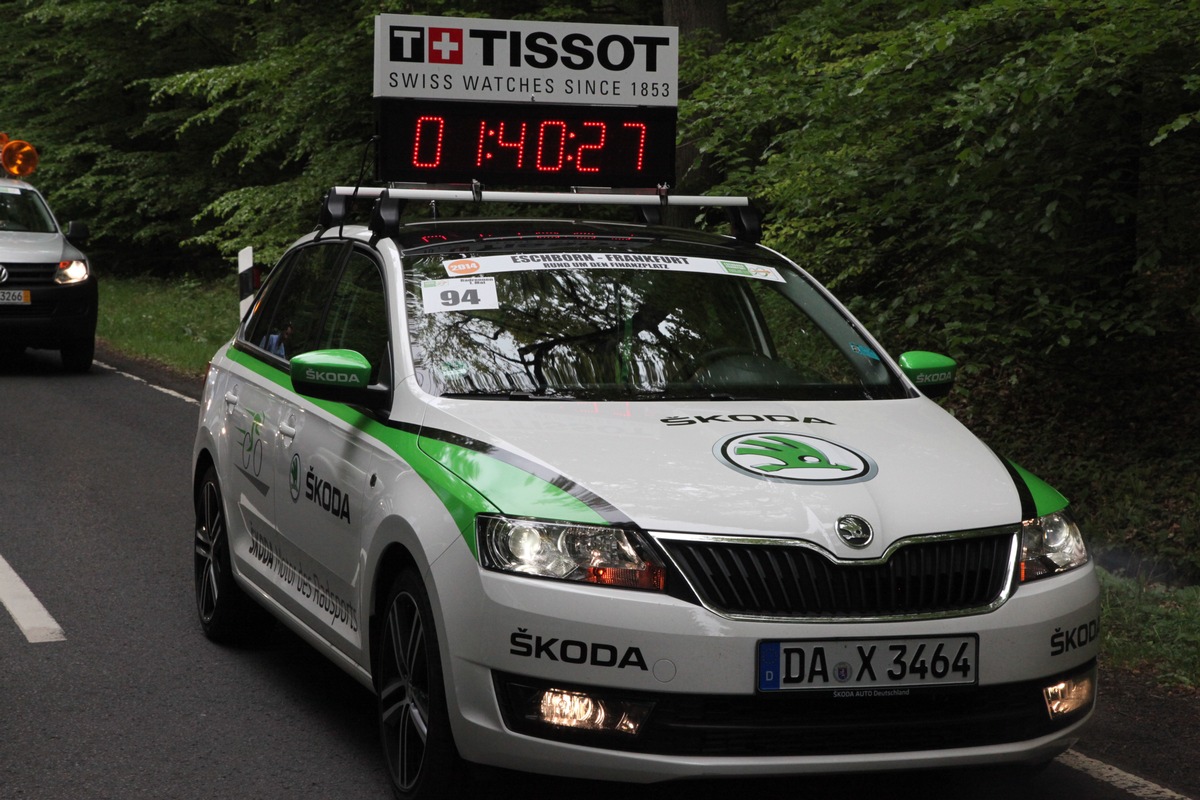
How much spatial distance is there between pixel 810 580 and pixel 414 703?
116cm

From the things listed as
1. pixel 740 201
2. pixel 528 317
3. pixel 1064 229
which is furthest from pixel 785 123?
pixel 528 317

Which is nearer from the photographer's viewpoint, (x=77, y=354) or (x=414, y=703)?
(x=414, y=703)

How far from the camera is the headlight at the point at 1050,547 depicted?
4.16 m

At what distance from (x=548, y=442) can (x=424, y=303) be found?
958mm

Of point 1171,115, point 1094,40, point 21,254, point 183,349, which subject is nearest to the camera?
point 1094,40

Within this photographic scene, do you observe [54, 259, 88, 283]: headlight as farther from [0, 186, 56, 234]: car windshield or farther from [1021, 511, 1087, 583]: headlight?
[1021, 511, 1087, 583]: headlight

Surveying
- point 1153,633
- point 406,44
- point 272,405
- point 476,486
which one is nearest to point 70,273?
point 406,44

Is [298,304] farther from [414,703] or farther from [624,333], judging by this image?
[414,703]

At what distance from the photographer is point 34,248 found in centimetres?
1692

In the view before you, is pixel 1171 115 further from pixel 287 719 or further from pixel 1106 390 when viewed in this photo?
pixel 287 719

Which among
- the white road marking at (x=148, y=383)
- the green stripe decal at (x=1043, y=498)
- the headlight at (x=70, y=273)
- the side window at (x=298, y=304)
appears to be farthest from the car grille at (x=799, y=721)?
the headlight at (x=70, y=273)

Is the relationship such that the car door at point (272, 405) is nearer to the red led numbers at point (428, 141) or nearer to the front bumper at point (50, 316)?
the red led numbers at point (428, 141)

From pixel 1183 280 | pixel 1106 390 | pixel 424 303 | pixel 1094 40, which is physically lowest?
pixel 1106 390

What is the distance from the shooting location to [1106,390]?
10.9 m
